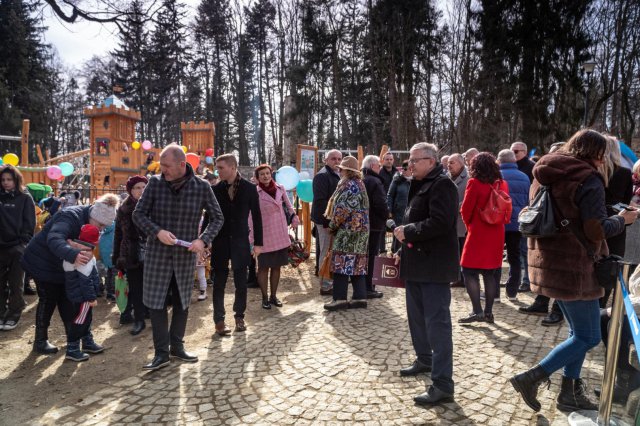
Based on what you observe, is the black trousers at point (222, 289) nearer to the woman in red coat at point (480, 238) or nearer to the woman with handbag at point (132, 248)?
the woman with handbag at point (132, 248)

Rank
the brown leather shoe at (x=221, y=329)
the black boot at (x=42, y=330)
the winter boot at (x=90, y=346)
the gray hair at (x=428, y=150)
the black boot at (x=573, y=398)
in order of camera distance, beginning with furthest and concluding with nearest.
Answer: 1. the brown leather shoe at (x=221, y=329)
2. the winter boot at (x=90, y=346)
3. the black boot at (x=42, y=330)
4. the gray hair at (x=428, y=150)
5. the black boot at (x=573, y=398)

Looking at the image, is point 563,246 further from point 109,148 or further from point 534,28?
point 534,28

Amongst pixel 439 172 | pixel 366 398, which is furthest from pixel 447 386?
pixel 439 172

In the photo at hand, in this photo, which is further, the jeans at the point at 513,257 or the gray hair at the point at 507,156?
the gray hair at the point at 507,156

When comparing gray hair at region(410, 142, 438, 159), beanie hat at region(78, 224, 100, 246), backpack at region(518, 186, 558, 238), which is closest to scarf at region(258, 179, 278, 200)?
beanie hat at region(78, 224, 100, 246)

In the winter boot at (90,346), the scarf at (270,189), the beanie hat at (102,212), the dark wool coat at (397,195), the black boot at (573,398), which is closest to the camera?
the black boot at (573,398)

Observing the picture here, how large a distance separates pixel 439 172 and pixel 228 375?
8.06 feet

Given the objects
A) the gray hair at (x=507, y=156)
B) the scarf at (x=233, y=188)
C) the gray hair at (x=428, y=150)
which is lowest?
the scarf at (x=233, y=188)

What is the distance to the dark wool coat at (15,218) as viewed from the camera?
5336 mm

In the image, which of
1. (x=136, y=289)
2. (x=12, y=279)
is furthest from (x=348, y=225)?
(x=12, y=279)

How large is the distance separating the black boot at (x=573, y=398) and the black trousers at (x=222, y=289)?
325cm

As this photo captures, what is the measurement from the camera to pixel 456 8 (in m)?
24.4

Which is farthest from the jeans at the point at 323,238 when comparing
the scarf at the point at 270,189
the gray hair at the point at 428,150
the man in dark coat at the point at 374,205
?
the gray hair at the point at 428,150

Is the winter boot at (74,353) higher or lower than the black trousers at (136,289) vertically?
lower
